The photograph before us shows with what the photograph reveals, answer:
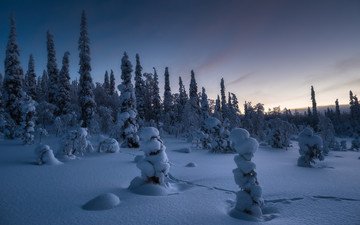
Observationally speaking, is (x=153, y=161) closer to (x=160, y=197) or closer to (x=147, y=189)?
(x=147, y=189)

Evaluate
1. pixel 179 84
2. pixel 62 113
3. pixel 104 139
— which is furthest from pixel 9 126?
pixel 179 84

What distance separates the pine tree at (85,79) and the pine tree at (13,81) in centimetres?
745

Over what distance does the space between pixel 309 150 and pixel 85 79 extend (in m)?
27.7

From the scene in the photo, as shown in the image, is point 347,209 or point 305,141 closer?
point 347,209

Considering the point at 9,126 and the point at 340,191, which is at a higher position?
the point at 9,126

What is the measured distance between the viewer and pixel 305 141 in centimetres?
1739

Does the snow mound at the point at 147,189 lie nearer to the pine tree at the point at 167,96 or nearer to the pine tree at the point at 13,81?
the pine tree at the point at 13,81

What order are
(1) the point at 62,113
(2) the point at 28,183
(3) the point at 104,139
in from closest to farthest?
(2) the point at 28,183
(3) the point at 104,139
(1) the point at 62,113

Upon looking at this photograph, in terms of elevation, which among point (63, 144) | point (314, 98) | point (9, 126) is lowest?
point (63, 144)

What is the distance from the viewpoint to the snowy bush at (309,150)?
55.2ft

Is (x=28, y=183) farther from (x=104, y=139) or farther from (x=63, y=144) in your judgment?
(x=104, y=139)

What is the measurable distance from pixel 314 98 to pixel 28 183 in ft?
311

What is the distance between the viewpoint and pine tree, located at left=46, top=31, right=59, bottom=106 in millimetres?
41250

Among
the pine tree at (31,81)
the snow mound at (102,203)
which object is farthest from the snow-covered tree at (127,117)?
the pine tree at (31,81)
